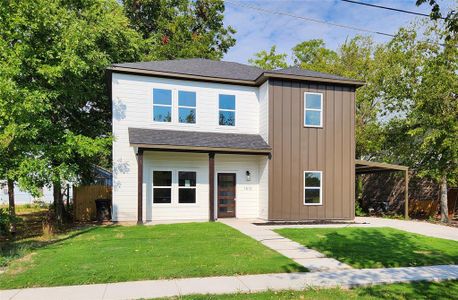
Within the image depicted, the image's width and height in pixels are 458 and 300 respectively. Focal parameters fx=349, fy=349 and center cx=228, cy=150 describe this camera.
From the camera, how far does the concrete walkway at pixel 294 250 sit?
285 inches

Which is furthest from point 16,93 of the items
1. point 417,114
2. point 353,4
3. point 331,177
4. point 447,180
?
point 447,180

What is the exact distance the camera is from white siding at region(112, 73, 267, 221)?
13.8 m

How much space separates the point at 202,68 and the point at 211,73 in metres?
0.81

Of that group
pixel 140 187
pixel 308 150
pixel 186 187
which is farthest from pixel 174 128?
pixel 308 150

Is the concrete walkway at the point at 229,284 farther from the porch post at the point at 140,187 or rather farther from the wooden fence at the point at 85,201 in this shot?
the wooden fence at the point at 85,201

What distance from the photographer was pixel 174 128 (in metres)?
14.7

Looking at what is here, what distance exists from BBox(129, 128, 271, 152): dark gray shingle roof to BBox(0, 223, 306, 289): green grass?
384 cm

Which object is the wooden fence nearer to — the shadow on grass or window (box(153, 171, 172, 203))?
window (box(153, 171, 172, 203))

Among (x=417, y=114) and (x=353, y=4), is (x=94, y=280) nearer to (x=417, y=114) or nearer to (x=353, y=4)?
(x=353, y=4)

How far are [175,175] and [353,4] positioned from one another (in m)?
9.05

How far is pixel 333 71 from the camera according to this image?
2475 centimetres

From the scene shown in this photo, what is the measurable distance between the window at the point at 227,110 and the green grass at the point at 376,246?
574 cm

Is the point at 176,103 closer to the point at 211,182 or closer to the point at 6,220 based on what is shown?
the point at 211,182

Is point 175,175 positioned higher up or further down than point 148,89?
further down
